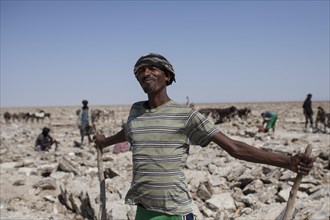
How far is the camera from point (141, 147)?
223 cm

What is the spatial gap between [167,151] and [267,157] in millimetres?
557

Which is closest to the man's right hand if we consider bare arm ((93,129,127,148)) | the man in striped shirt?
bare arm ((93,129,127,148))

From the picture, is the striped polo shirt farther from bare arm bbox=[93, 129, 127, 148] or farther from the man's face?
bare arm bbox=[93, 129, 127, 148]

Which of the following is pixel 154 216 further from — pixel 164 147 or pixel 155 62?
pixel 155 62

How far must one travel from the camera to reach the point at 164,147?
85.0 inches

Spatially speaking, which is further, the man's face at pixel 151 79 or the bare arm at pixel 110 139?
the bare arm at pixel 110 139

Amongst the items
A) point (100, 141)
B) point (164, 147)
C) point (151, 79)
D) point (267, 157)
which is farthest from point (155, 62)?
point (100, 141)

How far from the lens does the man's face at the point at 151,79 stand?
2270mm

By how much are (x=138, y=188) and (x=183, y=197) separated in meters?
0.28

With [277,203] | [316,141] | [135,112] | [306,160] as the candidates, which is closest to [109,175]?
[277,203]

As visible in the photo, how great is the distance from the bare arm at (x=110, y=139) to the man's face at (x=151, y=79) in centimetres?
53

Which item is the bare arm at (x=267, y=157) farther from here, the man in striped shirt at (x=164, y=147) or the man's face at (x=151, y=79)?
the man's face at (x=151, y=79)

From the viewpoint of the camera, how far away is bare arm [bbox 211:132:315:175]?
1971 mm

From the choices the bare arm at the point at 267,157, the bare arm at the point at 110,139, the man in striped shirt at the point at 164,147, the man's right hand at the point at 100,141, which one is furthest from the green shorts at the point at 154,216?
the man's right hand at the point at 100,141
